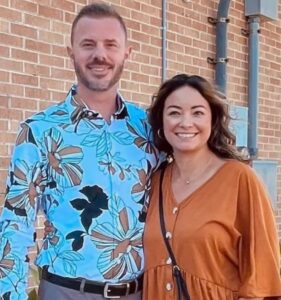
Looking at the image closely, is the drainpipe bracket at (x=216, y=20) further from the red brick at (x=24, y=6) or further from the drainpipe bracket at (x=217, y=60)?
the red brick at (x=24, y=6)

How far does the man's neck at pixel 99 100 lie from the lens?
2760 mm

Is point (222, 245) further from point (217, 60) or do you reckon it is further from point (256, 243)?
point (217, 60)

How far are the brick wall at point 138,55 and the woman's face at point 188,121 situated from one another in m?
1.66

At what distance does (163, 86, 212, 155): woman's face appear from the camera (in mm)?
2807

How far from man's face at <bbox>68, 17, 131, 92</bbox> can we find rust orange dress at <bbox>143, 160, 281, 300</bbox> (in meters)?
0.56

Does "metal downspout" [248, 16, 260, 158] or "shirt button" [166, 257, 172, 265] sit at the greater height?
"metal downspout" [248, 16, 260, 158]

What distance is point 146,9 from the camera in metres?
5.37

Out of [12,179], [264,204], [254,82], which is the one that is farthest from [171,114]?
[254,82]

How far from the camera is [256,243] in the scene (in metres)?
2.68

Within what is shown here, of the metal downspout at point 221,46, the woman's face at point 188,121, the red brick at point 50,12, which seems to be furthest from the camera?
the metal downspout at point 221,46

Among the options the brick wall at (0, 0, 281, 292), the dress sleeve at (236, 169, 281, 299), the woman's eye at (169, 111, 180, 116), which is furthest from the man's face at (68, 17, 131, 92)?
the brick wall at (0, 0, 281, 292)

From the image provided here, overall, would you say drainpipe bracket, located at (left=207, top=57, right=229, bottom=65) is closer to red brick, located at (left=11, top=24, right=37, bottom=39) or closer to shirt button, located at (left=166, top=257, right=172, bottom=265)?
red brick, located at (left=11, top=24, right=37, bottom=39)

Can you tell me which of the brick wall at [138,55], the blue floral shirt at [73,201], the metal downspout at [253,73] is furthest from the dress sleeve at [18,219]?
the metal downspout at [253,73]

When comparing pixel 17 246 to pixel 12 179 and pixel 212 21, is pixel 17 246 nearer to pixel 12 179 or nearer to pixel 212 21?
pixel 12 179
